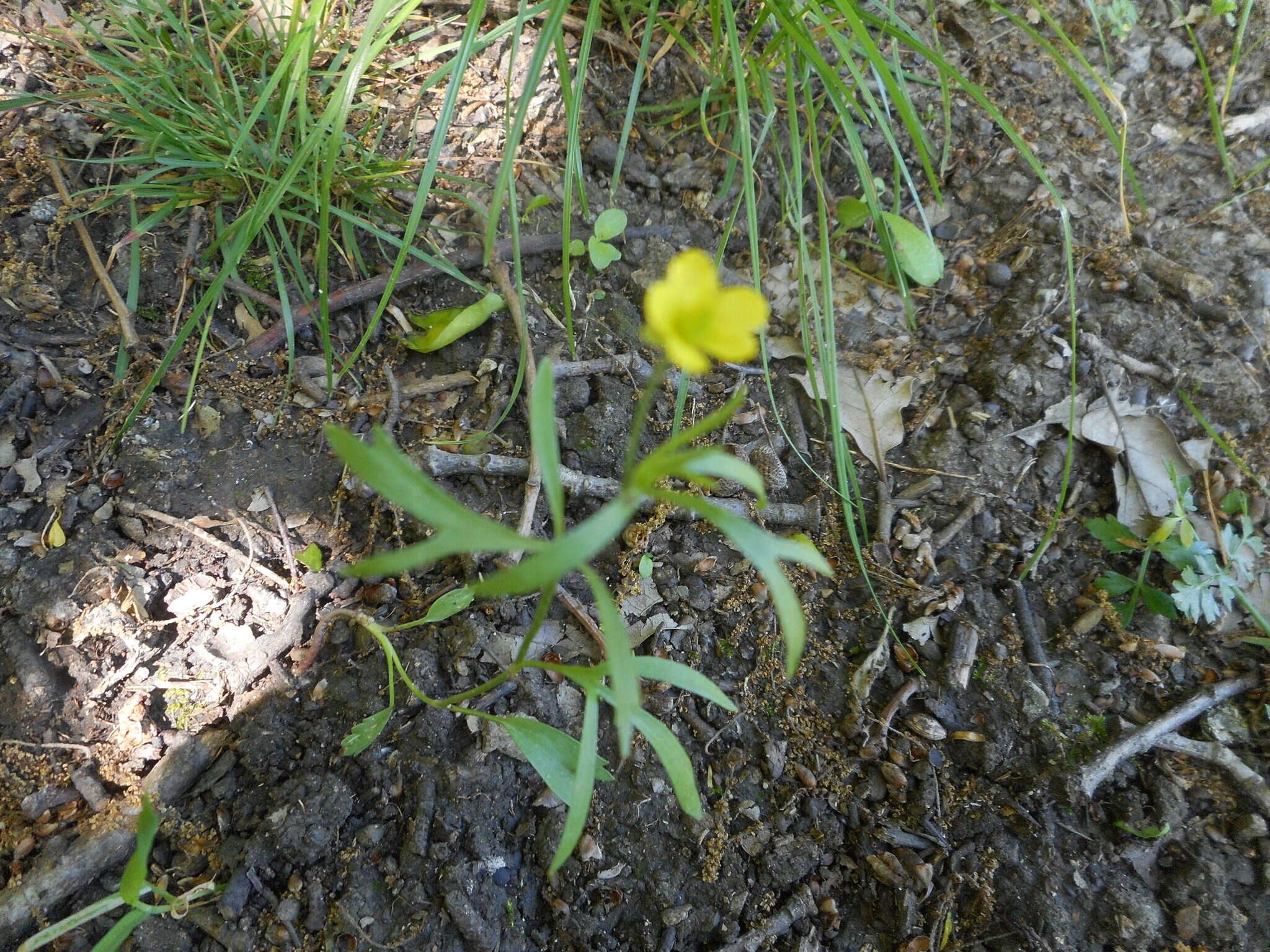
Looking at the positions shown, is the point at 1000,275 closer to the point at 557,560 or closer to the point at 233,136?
the point at 557,560

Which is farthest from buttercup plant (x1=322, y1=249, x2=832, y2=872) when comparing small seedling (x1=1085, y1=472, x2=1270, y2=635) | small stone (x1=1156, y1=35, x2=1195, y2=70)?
small stone (x1=1156, y1=35, x2=1195, y2=70)

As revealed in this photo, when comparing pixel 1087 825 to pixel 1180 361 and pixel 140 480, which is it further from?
pixel 140 480

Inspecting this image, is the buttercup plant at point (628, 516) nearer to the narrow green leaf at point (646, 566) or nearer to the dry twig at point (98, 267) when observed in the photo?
the narrow green leaf at point (646, 566)

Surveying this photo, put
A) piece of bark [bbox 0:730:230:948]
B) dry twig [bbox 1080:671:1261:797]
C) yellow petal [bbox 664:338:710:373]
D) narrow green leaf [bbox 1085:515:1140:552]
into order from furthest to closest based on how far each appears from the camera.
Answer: narrow green leaf [bbox 1085:515:1140:552], dry twig [bbox 1080:671:1261:797], piece of bark [bbox 0:730:230:948], yellow petal [bbox 664:338:710:373]

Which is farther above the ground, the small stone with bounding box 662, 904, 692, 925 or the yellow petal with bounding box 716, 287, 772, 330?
the yellow petal with bounding box 716, 287, 772, 330

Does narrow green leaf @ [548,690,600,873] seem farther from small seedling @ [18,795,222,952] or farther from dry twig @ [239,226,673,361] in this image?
dry twig @ [239,226,673,361]

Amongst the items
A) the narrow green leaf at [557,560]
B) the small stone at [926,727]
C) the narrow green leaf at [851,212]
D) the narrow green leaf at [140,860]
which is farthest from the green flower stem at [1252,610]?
the narrow green leaf at [140,860]

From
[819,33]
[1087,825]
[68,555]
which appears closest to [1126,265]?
[819,33]

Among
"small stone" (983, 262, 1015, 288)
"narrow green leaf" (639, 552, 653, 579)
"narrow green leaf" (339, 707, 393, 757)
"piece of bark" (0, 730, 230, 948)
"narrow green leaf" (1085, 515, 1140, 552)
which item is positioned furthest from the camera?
"small stone" (983, 262, 1015, 288)
